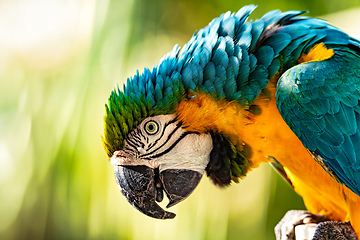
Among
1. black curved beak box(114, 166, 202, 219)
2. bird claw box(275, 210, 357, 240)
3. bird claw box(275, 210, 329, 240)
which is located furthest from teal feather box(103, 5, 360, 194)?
bird claw box(275, 210, 329, 240)

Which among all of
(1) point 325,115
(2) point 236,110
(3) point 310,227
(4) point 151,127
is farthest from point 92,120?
(1) point 325,115

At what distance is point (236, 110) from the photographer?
1.49 meters

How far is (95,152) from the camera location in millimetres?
2840

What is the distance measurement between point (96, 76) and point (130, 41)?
0.37 metres

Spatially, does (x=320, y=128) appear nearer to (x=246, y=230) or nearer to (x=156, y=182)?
(x=156, y=182)

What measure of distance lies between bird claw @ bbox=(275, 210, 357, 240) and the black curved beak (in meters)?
0.56

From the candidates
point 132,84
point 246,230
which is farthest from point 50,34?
point 246,230

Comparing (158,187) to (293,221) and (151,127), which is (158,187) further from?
(293,221)

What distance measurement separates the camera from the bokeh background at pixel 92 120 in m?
2.80

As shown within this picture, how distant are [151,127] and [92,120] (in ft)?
4.82

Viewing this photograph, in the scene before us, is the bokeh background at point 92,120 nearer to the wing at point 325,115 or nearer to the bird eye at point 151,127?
the wing at point 325,115

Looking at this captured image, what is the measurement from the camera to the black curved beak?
1449 mm

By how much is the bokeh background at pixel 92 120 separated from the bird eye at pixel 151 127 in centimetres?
141

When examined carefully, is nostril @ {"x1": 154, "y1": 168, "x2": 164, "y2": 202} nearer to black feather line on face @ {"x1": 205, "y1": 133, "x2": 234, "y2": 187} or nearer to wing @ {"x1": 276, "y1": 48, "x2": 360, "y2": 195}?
black feather line on face @ {"x1": 205, "y1": 133, "x2": 234, "y2": 187}
